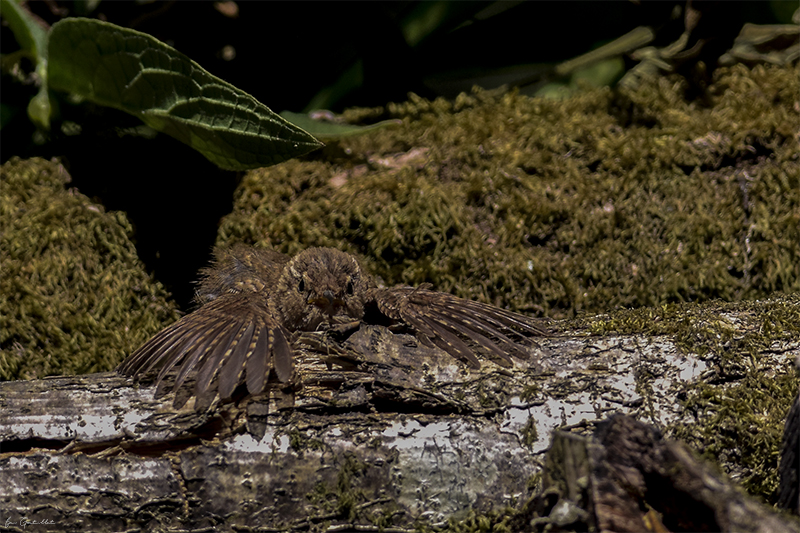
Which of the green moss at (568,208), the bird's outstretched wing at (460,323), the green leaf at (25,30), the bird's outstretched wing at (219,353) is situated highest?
the green leaf at (25,30)

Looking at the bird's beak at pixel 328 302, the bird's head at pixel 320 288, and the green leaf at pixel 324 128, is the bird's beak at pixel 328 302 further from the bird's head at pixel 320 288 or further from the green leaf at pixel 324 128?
the green leaf at pixel 324 128

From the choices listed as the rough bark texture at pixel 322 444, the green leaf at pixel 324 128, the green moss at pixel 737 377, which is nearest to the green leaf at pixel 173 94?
the green leaf at pixel 324 128

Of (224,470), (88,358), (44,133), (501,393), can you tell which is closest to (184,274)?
(88,358)

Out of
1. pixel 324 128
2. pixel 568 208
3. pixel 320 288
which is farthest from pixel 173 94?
pixel 568 208

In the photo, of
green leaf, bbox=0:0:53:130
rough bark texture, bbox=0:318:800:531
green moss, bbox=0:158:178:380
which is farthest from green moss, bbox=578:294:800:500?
green leaf, bbox=0:0:53:130

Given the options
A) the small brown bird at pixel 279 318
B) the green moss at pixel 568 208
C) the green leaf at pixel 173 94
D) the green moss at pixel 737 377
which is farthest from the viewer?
the green moss at pixel 568 208

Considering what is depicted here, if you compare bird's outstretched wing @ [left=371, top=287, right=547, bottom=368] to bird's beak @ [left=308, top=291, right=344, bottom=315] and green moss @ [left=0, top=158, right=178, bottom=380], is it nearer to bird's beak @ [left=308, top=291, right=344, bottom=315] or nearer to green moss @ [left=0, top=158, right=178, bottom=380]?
bird's beak @ [left=308, top=291, right=344, bottom=315]

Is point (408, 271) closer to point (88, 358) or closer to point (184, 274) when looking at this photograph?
point (184, 274)
